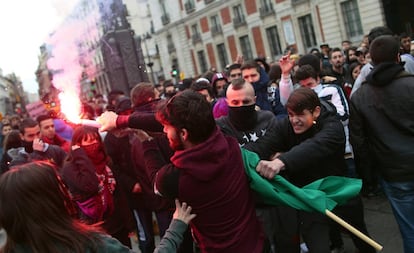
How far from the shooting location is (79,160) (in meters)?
3.72

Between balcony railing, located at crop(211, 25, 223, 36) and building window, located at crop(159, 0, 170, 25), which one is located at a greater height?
building window, located at crop(159, 0, 170, 25)

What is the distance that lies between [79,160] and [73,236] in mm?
2047

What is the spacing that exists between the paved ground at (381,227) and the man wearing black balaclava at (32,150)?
3316 millimetres

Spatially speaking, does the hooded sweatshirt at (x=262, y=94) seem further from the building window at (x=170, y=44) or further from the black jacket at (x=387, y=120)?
the building window at (x=170, y=44)

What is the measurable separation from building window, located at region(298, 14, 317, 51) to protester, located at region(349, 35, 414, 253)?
28.7 m

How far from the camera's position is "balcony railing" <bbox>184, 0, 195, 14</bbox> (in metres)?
41.4

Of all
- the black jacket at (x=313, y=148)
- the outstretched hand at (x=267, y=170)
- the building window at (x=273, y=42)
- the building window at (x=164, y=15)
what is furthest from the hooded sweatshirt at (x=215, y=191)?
the building window at (x=164, y=15)

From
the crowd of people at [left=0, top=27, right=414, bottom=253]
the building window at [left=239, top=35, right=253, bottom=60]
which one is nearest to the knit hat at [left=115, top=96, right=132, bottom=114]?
the crowd of people at [left=0, top=27, right=414, bottom=253]

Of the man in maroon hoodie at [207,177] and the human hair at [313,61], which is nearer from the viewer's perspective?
the man in maroon hoodie at [207,177]

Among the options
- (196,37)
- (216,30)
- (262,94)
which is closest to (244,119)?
(262,94)

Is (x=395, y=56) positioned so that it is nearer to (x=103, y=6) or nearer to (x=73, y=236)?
(x=73, y=236)

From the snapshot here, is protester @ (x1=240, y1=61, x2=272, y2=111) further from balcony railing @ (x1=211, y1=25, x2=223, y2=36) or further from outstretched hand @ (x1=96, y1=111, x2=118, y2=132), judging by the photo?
balcony railing @ (x1=211, y1=25, x2=223, y2=36)

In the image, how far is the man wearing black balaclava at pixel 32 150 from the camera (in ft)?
14.5

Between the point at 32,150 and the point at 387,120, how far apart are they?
3.94 meters
